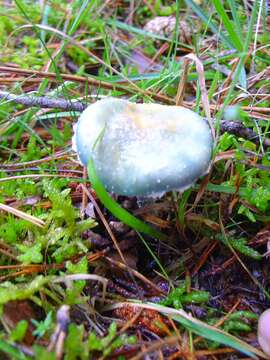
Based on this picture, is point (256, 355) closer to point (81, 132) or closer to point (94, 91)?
point (81, 132)

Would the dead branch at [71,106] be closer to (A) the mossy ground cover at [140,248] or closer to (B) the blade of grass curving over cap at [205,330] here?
(A) the mossy ground cover at [140,248]

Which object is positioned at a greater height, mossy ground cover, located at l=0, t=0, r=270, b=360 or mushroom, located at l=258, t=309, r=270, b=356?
mossy ground cover, located at l=0, t=0, r=270, b=360

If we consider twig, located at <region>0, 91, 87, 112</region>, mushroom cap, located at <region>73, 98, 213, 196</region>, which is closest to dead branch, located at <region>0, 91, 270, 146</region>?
twig, located at <region>0, 91, 87, 112</region>

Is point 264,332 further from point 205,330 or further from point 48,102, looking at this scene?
point 48,102

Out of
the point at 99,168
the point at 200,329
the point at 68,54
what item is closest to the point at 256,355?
the point at 200,329

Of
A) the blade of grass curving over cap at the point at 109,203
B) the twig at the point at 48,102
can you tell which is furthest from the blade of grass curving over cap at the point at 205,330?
the twig at the point at 48,102

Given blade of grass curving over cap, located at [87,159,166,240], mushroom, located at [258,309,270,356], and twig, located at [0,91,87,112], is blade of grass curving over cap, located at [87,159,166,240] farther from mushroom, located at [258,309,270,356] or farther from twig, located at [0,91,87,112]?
twig, located at [0,91,87,112]
